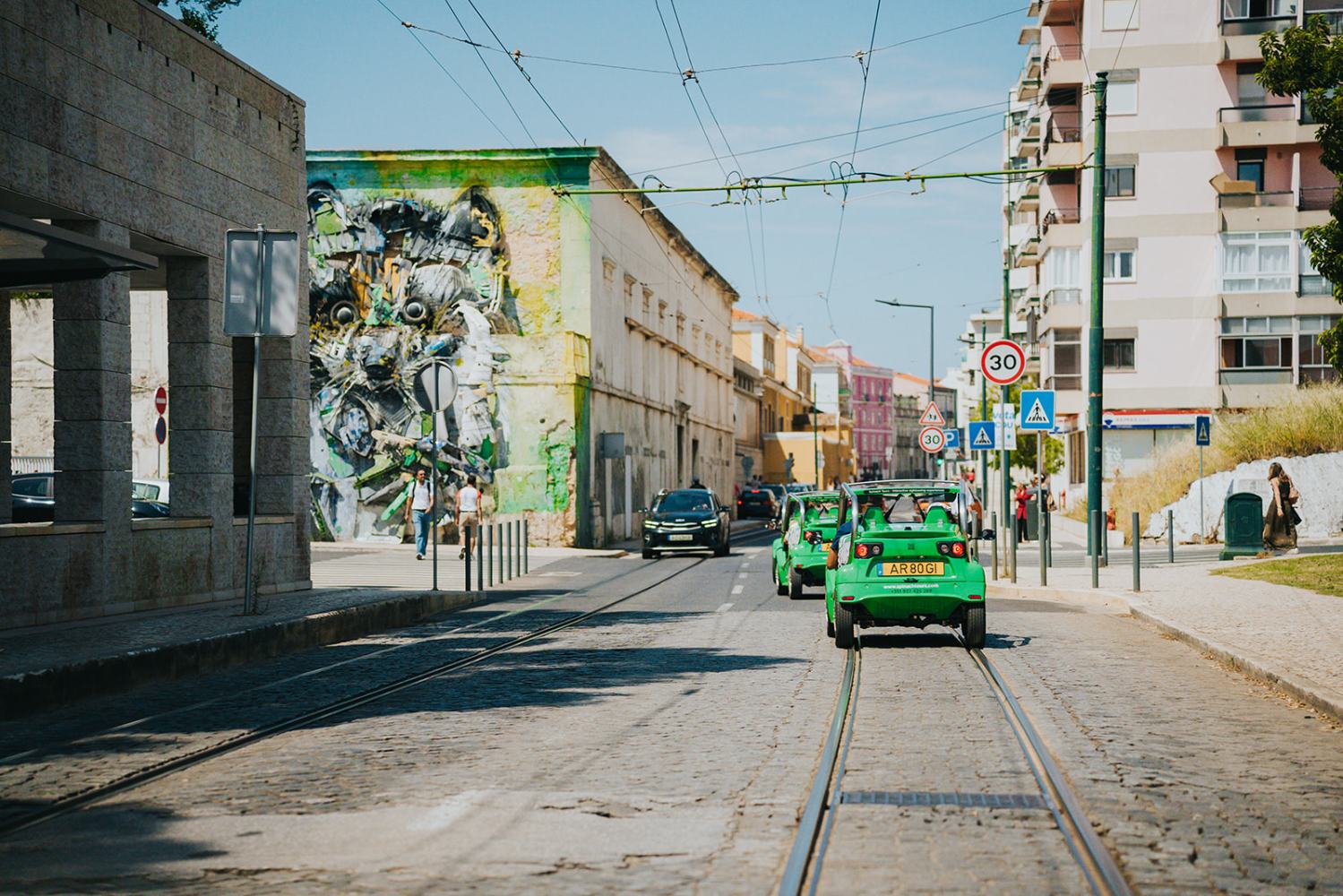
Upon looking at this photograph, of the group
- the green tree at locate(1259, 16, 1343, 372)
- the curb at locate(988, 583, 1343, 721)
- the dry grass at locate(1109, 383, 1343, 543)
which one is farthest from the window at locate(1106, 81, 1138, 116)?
the curb at locate(988, 583, 1343, 721)

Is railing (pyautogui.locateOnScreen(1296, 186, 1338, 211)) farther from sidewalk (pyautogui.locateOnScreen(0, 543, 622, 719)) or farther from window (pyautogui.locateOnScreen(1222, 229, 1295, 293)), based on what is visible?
sidewalk (pyautogui.locateOnScreen(0, 543, 622, 719))

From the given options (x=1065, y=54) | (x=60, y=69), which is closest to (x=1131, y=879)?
(x=60, y=69)

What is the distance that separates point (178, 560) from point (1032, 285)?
52825 millimetres

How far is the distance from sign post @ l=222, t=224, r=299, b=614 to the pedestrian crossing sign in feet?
40.0

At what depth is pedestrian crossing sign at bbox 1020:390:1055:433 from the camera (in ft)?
77.2

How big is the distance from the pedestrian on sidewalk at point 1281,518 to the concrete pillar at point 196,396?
19.0 meters

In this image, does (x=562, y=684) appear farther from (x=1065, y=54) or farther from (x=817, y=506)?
(x=1065, y=54)

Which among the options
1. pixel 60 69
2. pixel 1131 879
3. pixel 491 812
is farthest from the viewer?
pixel 60 69

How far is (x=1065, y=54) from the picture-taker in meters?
55.9

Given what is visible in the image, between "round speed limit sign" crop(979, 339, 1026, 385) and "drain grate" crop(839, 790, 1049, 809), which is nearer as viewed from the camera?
"drain grate" crop(839, 790, 1049, 809)

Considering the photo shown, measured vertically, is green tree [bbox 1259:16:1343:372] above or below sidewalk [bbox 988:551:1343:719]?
above

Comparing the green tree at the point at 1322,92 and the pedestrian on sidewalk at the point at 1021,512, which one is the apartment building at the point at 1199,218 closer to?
the pedestrian on sidewalk at the point at 1021,512

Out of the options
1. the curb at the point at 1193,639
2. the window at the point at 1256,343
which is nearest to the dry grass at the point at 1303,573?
the curb at the point at 1193,639

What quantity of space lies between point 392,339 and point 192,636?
28.1m
